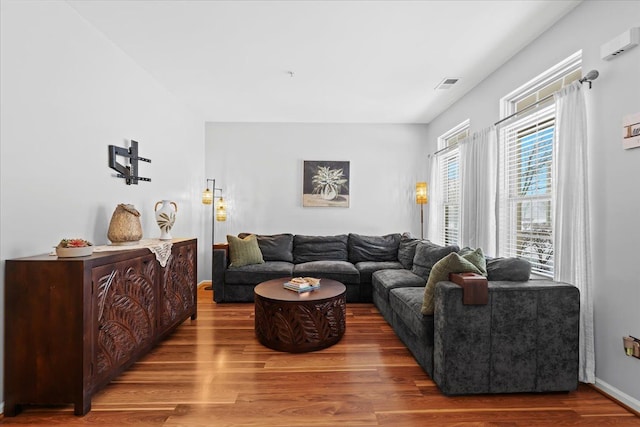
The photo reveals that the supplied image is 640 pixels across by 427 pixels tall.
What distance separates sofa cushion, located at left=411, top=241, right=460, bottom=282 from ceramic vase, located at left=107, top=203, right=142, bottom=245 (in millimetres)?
2964

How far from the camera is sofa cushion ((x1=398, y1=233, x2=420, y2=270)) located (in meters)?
4.18

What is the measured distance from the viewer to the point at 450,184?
4629mm

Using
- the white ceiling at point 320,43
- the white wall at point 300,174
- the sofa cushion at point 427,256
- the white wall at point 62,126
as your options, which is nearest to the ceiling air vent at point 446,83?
the white ceiling at point 320,43

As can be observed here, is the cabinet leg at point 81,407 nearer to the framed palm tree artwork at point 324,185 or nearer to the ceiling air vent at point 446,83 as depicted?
the framed palm tree artwork at point 324,185

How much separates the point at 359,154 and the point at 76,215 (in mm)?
4005

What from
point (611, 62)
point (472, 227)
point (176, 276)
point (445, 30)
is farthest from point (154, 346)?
point (611, 62)

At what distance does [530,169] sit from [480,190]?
2.02 feet

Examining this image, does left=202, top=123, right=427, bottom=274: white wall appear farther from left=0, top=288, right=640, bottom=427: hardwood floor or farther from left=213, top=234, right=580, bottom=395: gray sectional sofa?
left=213, top=234, right=580, bottom=395: gray sectional sofa

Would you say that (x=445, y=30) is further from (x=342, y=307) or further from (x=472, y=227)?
(x=342, y=307)

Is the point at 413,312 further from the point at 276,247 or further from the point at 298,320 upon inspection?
the point at 276,247

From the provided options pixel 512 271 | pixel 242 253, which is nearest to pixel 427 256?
pixel 512 271

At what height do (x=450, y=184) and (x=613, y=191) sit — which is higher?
(x=450, y=184)

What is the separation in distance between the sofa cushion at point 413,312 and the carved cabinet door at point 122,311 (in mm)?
2123

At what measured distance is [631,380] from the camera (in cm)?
191
